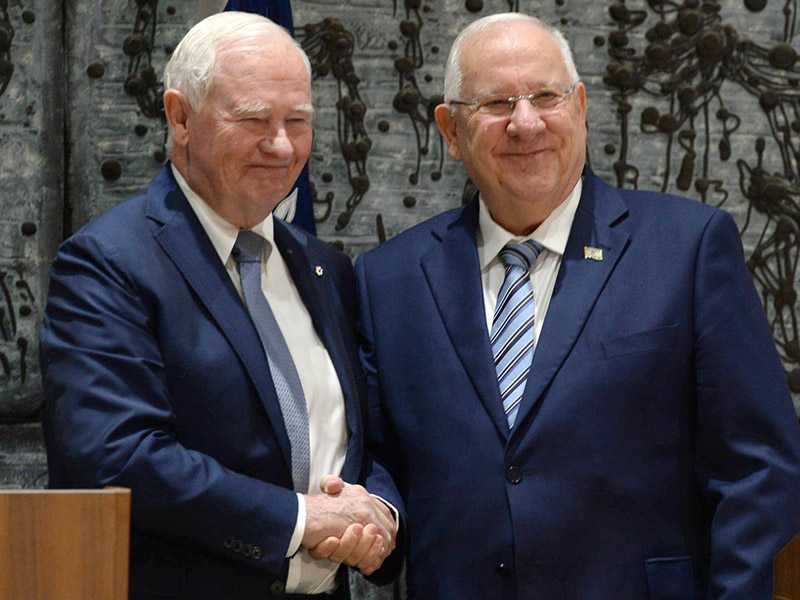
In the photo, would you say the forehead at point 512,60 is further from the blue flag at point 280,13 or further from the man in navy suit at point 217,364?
the blue flag at point 280,13

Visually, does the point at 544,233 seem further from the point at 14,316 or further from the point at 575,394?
the point at 14,316

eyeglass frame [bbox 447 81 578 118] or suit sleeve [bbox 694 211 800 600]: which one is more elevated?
eyeglass frame [bbox 447 81 578 118]

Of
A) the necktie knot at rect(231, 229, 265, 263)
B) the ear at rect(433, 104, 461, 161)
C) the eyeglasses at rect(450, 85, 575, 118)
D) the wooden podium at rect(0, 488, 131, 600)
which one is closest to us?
the wooden podium at rect(0, 488, 131, 600)

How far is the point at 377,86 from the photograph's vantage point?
358 centimetres

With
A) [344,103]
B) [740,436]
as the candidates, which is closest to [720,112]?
[344,103]

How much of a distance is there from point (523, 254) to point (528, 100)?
0.35 meters

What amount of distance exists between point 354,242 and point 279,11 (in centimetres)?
76

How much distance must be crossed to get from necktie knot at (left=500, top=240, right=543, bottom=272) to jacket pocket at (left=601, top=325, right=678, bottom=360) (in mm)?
288

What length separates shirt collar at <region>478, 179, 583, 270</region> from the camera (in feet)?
8.32

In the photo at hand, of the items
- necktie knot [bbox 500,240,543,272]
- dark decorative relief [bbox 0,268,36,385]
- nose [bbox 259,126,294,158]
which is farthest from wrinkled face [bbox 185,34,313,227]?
dark decorative relief [bbox 0,268,36,385]

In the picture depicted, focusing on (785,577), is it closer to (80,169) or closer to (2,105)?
(80,169)

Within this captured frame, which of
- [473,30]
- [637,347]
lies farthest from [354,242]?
[637,347]

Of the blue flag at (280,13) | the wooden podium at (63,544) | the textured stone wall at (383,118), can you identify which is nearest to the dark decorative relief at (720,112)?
the textured stone wall at (383,118)

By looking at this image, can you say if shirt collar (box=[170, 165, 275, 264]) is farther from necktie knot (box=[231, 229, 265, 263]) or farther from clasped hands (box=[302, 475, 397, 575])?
clasped hands (box=[302, 475, 397, 575])
